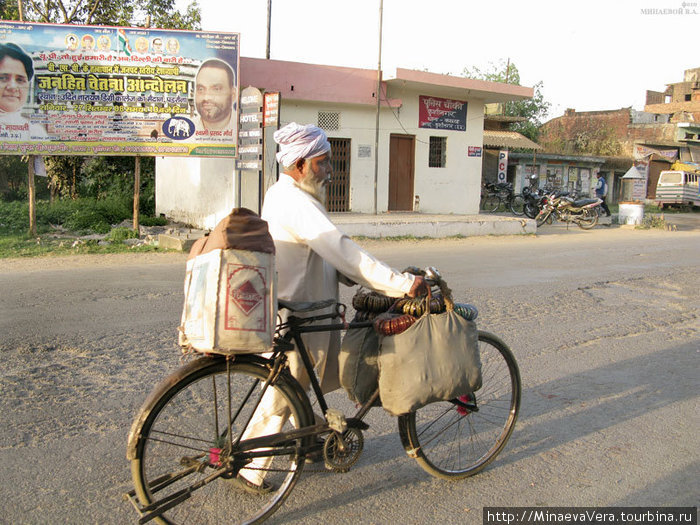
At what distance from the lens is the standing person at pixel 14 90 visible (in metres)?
11.6

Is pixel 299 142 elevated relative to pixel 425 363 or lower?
elevated

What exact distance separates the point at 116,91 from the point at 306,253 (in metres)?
11.0

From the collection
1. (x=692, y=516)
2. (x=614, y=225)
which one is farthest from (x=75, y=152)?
(x=614, y=225)

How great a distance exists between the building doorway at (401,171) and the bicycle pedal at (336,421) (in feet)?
50.4

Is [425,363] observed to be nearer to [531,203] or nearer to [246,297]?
[246,297]

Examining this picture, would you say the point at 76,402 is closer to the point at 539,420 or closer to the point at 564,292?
the point at 539,420

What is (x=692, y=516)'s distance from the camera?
2770 millimetres

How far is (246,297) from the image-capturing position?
2232mm

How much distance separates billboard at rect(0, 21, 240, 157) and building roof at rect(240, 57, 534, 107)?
208 cm

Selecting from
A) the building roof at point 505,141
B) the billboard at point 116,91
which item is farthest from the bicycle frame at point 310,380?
the building roof at point 505,141

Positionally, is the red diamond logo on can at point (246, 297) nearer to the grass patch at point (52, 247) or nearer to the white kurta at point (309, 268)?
the white kurta at point (309, 268)

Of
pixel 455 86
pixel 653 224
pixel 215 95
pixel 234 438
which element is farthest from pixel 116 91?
pixel 653 224

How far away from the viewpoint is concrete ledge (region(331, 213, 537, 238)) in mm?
13773

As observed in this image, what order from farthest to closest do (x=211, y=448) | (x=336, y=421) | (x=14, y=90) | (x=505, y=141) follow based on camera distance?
(x=505, y=141)
(x=14, y=90)
(x=336, y=421)
(x=211, y=448)
